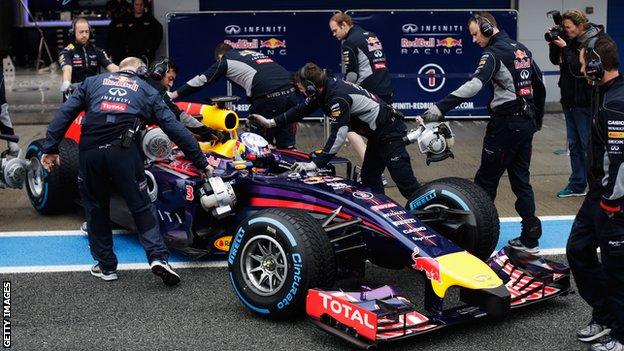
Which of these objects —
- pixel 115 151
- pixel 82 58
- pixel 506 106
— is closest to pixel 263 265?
Result: pixel 115 151

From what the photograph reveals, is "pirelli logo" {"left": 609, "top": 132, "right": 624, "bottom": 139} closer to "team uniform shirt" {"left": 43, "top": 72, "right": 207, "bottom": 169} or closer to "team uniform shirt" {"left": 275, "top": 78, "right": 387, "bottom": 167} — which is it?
"team uniform shirt" {"left": 275, "top": 78, "right": 387, "bottom": 167}

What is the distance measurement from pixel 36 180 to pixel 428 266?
4.89m

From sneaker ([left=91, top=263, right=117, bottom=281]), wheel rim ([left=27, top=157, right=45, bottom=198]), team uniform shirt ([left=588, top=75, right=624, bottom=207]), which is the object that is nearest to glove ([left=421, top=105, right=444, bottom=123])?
team uniform shirt ([left=588, top=75, right=624, bottom=207])

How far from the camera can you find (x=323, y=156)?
26.6ft

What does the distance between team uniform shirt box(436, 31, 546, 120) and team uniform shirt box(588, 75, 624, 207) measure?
2.24 metres

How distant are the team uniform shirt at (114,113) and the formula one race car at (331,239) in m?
0.45

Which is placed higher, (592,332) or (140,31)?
(140,31)

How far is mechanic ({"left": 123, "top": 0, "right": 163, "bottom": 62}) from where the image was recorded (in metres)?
14.8

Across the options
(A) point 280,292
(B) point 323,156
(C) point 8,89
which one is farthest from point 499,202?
(C) point 8,89

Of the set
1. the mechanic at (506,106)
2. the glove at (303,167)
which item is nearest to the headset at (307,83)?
the glove at (303,167)

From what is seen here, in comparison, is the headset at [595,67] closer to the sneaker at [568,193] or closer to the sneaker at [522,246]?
the sneaker at [522,246]

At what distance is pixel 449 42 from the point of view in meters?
15.0

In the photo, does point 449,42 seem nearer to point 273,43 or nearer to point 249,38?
point 273,43

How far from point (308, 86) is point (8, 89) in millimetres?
10902
